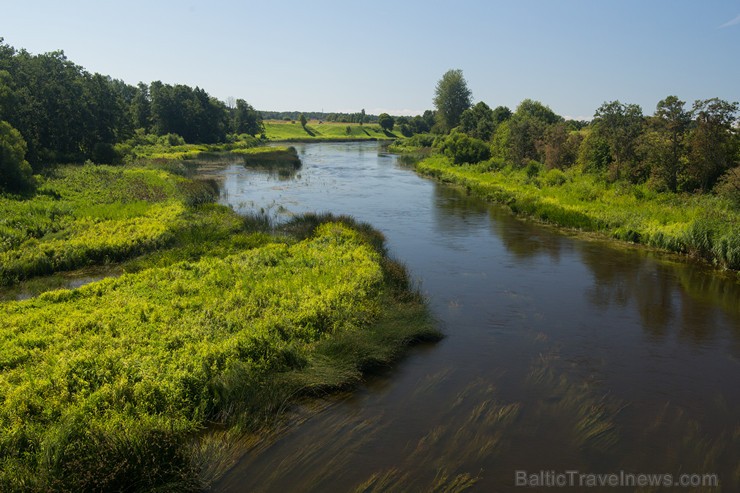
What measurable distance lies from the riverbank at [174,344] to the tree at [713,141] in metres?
20.8

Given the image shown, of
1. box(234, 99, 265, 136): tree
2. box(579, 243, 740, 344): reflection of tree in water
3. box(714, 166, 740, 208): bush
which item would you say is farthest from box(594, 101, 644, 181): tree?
box(234, 99, 265, 136): tree

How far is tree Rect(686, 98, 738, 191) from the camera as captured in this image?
2870 centimetres

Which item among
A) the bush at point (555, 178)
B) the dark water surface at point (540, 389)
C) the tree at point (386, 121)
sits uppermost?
the tree at point (386, 121)

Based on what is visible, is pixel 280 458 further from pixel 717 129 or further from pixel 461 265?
pixel 717 129

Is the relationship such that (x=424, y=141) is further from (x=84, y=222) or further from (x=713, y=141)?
(x=84, y=222)

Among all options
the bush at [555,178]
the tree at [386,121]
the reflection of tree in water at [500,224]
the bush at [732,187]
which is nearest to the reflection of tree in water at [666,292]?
the reflection of tree in water at [500,224]

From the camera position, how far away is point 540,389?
40.0 ft

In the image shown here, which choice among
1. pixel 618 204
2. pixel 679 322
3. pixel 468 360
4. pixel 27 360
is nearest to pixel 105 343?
pixel 27 360

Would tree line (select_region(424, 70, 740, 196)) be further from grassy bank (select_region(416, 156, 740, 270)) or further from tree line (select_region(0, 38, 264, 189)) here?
tree line (select_region(0, 38, 264, 189))

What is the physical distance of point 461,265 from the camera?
2320 cm

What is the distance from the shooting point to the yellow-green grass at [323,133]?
488ft

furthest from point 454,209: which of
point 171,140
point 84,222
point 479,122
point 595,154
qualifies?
point 171,140

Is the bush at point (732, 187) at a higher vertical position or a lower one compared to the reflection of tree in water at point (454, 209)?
A: higher

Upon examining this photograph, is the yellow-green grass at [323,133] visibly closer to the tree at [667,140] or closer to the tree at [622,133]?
the tree at [622,133]
